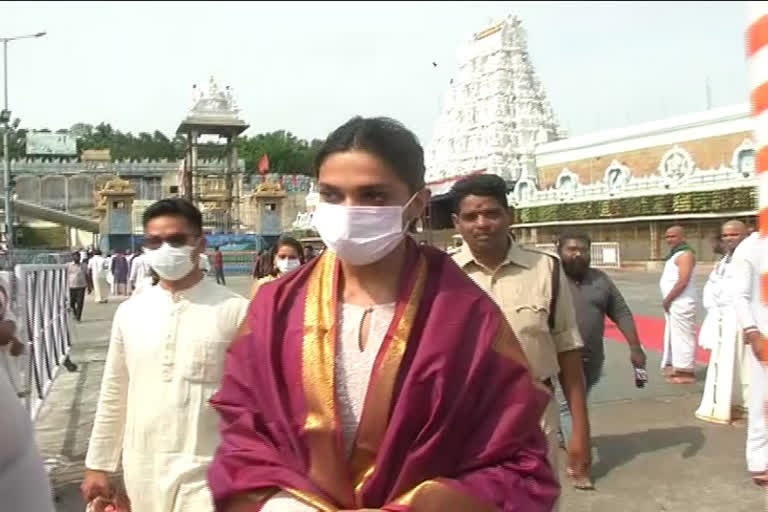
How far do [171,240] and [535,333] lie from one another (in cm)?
153

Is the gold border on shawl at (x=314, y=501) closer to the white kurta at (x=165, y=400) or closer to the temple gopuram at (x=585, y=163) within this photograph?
the white kurta at (x=165, y=400)

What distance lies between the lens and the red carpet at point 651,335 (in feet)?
33.8

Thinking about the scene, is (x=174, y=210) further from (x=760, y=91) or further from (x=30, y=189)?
(x=30, y=189)

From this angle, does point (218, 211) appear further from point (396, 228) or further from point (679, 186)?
point (396, 228)

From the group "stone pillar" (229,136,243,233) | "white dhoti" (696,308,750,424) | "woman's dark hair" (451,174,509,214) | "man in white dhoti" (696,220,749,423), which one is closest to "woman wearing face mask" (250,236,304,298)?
"woman's dark hair" (451,174,509,214)

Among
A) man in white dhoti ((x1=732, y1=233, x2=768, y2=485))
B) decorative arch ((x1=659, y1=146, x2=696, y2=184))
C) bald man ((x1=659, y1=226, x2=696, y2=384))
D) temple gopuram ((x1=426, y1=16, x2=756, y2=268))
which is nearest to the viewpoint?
man in white dhoti ((x1=732, y1=233, x2=768, y2=485))

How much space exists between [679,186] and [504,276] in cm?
2950

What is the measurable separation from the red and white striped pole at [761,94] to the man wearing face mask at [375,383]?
2.34 ft

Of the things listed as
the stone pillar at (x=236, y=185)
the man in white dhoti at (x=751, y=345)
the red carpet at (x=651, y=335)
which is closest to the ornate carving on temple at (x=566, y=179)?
the stone pillar at (x=236, y=185)

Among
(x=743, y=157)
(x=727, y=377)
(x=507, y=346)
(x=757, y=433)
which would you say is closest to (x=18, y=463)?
(x=507, y=346)

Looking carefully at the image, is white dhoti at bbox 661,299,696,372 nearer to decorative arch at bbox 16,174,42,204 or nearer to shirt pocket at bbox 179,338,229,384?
shirt pocket at bbox 179,338,229,384

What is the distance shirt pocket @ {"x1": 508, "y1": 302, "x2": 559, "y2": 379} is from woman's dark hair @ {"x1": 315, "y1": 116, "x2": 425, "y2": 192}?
1489 millimetres

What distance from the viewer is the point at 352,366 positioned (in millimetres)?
1789

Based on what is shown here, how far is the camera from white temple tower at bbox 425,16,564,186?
5119 cm
